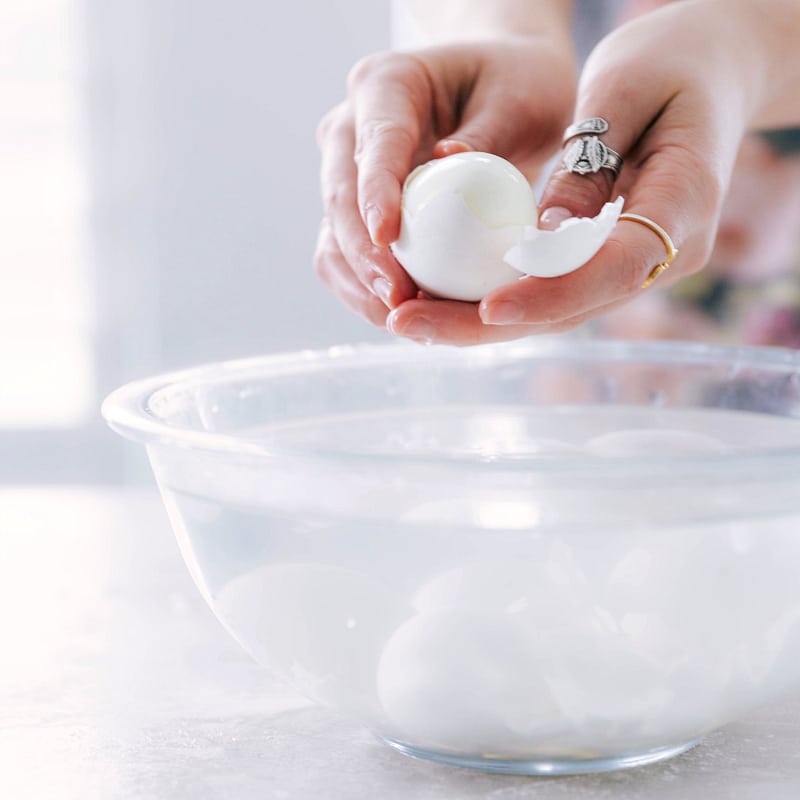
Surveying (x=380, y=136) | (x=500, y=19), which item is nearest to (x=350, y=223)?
(x=380, y=136)

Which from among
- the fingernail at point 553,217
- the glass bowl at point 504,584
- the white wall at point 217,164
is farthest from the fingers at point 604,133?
the white wall at point 217,164

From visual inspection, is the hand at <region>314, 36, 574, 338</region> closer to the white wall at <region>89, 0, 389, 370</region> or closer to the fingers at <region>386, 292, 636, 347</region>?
the fingers at <region>386, 292, 636, 347</region>

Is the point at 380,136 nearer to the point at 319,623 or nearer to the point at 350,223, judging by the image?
the point at 350,223

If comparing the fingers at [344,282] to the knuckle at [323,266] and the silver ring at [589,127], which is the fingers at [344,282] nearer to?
the knuckle at [323,266]

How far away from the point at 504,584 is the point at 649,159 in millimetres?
367

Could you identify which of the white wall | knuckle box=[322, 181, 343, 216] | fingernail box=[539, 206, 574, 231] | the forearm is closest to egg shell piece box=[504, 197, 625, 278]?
fingernail box=[539, 206, 574, 231]

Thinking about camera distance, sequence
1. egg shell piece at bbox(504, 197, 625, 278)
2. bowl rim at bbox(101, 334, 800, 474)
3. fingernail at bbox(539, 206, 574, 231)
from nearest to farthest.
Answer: bowl rim at bbox(101, 334, 800, 474), egg shell piece at bbox(504, 197, 625, 278), fingernail at bbox(539, 206, 574, 231)

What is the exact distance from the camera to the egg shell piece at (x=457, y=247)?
57cm

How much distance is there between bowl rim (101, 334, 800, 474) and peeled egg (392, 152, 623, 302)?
0.10 meters

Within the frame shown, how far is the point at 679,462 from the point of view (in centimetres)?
43

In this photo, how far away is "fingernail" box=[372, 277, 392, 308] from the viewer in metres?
0.64

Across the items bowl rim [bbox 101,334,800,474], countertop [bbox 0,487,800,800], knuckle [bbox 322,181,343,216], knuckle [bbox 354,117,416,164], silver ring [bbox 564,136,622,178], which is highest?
knuckle [bbox 354,117,416,164]

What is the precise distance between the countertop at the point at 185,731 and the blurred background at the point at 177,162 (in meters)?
2.13

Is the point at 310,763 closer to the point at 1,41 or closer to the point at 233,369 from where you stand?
the point at 233,369
